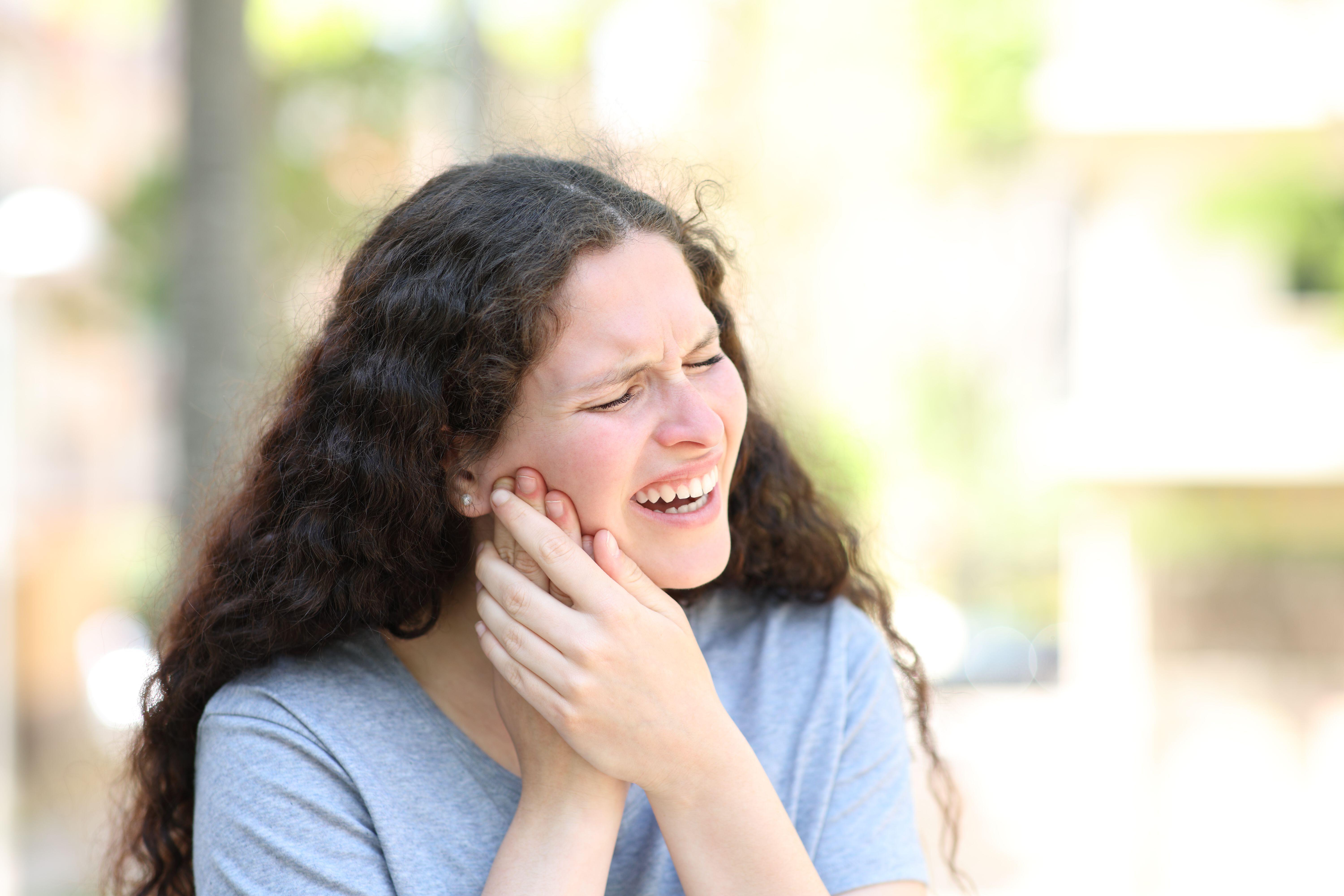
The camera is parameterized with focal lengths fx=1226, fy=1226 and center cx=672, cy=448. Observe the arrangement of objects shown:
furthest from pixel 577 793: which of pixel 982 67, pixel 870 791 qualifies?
pixel 982 67

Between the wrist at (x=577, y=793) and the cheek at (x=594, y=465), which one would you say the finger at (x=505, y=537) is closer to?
the cheek at (x=594, y=465)

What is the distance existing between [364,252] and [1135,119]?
7.04 metres

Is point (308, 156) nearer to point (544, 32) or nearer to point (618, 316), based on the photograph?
point (544, 32)

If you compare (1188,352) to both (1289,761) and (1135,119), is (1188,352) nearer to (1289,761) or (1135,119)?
(1135,119)

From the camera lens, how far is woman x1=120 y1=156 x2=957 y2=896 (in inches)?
62.2

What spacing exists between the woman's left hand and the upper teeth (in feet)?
0.25

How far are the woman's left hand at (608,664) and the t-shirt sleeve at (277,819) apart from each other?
27 cm

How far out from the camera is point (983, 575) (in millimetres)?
20453

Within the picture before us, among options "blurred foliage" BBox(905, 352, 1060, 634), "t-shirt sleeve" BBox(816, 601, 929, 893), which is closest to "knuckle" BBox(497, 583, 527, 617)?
"t-shirt sleeve" BBox(816, 601, 929, 893)

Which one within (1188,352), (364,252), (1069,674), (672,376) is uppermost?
(364,252)

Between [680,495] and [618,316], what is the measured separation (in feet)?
0.85

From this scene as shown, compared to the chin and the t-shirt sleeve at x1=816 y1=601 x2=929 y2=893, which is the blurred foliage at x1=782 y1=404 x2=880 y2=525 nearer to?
the t-shirt sleeve at x1=816 y1=601 x2=929 y2=893

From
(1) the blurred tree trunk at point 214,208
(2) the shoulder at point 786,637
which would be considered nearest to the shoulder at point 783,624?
(2) the shoulder at point 786,637

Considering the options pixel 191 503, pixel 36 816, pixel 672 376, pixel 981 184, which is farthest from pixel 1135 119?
pixel 981 184
